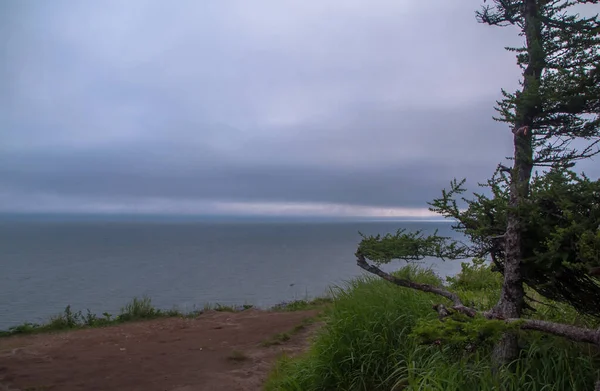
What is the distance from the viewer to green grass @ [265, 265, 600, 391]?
11.3 feet

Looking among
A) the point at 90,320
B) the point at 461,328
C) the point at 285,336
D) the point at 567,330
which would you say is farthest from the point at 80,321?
the point at 567,330

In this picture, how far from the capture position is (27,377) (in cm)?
699

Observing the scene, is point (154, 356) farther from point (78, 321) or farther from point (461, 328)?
point (461, 328)

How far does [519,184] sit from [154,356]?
7.10 metres

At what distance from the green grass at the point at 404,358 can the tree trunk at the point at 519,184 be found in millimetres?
234

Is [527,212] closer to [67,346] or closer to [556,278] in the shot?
[556,278]

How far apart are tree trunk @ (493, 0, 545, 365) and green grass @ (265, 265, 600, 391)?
9.2 inches

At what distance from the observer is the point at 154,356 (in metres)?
8.23

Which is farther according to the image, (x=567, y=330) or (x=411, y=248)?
(x=411, y=248)

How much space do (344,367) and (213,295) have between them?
20870 mm

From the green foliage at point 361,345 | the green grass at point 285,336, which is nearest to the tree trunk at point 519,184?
the green foliage at point 361,345

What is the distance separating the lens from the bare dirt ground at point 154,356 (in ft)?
21.8

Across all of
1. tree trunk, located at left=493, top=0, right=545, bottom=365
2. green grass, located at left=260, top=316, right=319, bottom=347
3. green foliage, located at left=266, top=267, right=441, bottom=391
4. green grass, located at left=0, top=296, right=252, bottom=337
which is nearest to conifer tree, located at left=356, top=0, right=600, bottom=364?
tree trunk, located at left=493, top=0, right=545, bottom=365

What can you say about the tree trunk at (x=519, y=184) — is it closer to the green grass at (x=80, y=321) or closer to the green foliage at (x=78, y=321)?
the green grass at (x=80, y=321)
